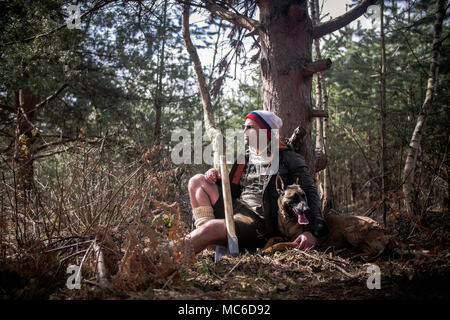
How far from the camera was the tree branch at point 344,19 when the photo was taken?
3.80 m

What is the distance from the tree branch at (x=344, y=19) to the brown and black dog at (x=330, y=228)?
7.27ft

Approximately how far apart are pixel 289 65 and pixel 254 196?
5.50 ft

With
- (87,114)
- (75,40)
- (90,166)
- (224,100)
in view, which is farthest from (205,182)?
(224,100)

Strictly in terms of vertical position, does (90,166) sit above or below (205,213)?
above

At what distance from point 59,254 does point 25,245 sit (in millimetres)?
251

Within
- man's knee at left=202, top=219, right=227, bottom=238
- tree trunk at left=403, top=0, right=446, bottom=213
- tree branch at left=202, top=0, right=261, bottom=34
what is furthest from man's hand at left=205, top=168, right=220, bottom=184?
tree trunk at left=403, top=0, right=446, bottom=213

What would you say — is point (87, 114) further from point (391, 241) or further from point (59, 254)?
point (391, 241)

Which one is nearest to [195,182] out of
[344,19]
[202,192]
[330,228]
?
[202,192]

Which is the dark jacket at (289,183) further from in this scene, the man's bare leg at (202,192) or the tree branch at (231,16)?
the tree branch at (231,16)

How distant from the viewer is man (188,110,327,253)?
2814 millimetres

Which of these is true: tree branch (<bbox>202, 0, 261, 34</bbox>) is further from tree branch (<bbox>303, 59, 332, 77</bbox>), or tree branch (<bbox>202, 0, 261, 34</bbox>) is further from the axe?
the axe

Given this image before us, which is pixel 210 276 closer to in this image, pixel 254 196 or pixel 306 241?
pixel 306 241
